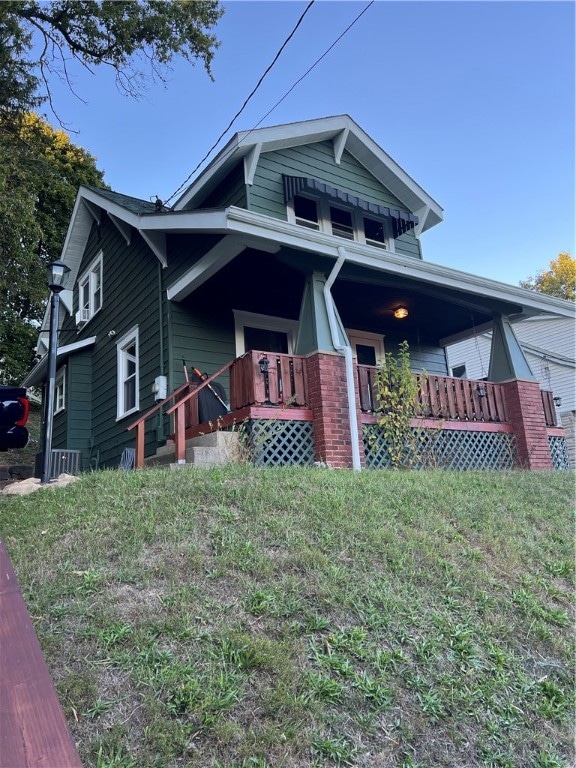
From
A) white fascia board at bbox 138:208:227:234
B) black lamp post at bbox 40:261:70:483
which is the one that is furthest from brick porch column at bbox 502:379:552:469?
black lamp post at bbox 40:261:70:483

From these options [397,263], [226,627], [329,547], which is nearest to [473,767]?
[226,627]

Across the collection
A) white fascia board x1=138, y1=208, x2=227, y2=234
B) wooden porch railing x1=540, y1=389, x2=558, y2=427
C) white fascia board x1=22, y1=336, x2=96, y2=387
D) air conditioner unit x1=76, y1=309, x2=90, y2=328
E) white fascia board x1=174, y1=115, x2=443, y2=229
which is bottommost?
wooden porch railing x1=540, y1=389, x2=558, y2=427

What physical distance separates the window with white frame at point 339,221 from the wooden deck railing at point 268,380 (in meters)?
3.65

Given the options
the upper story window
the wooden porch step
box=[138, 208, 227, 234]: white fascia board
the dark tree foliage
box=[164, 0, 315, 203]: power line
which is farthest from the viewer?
the dark tree foliage

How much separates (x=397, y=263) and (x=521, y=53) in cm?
380

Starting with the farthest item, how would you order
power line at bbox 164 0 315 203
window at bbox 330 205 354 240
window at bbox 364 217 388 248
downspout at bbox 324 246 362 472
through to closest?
window at bbox 364 217 388 248, window at bbox 330 205 354 240, power line at bbox 164 0 315 203, downspout at bbox 324 246 362 472

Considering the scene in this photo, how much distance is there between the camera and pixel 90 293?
12742 mm

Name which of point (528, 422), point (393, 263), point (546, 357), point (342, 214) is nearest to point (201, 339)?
point (393, 263)

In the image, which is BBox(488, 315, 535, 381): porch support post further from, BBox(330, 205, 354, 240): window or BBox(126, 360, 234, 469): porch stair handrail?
BBox(126, 360, 234, 469): porch stair handrail

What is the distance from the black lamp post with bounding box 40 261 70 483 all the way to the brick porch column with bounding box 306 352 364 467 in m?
2.97

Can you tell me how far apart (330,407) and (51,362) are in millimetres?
3247

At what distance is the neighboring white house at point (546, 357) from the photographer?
16438mm

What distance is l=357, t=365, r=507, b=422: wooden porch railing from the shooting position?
24.7 feet

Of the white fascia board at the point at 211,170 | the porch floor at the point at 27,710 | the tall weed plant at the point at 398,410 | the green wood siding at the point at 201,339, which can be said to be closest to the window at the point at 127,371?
the green wood siding at the point at 201,339
